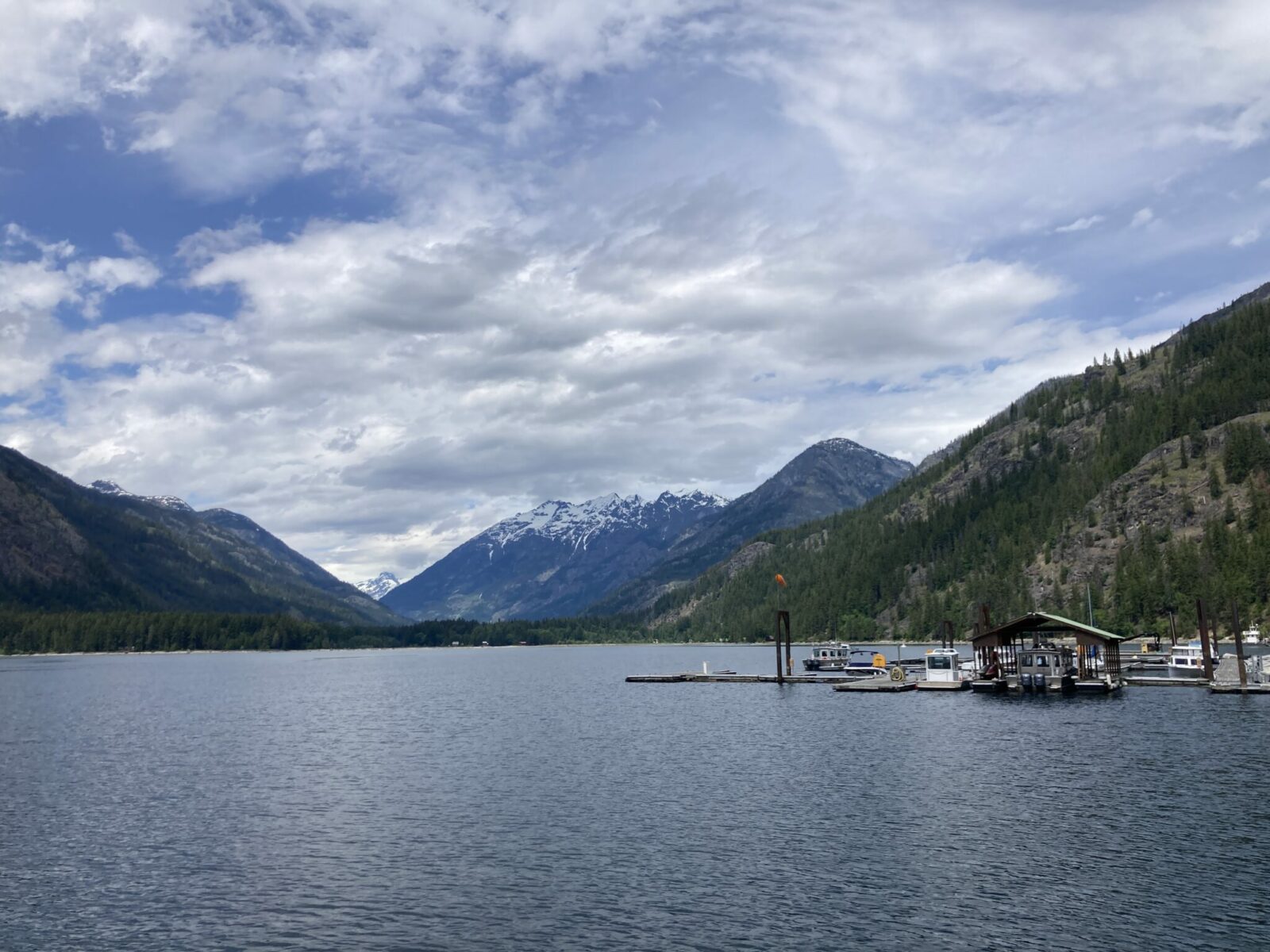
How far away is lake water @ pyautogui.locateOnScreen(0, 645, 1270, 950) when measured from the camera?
130ft

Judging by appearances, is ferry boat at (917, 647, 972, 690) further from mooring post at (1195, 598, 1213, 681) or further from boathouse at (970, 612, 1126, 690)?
mooring post at (1195, 598, 1213, 681)

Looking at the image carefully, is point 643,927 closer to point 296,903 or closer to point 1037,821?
point 296,903

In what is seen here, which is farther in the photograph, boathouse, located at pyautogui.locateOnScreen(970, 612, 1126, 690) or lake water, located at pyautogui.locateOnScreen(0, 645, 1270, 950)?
boathouse, located at pyautogui.locateOnScreen(970, 612, 1126, 690)

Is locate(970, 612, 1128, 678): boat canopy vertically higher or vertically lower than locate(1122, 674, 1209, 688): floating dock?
higher

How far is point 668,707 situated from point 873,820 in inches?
3156

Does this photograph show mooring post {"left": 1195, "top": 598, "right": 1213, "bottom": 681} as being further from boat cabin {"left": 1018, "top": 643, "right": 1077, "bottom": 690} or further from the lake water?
the lake water

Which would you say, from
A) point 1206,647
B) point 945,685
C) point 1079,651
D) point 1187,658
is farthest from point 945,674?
point 1187,658

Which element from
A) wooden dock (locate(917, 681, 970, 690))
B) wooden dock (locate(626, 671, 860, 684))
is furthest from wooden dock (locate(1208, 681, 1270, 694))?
wooden dock (locate(626, 671, 860, 684))

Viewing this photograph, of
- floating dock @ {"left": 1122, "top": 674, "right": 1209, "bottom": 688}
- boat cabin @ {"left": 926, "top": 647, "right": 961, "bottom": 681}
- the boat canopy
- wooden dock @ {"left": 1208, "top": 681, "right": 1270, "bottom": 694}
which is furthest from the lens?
boat cabin @ {"left": 926, "top": 647, "right": 961, "bottom": 681}

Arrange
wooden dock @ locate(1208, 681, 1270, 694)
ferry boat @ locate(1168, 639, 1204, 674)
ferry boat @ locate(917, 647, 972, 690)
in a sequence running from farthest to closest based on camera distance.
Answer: ferry boat @ locate(1168, 639, 1204, 674)
ferry boat @ locate(917, 647, 972, 690)
wooden dock @ locate(1208, 681, 1270, 694)

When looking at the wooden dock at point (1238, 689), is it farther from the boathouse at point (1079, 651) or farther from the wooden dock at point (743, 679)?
the wooden dock at point (743, 679)

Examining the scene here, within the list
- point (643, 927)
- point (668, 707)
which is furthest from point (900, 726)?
point (643, 927)

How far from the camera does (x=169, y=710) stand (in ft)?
466

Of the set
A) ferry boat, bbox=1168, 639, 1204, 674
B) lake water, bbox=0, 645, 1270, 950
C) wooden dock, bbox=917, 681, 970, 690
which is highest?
ferry boat, bbox=1168, 639, 1204, 674
